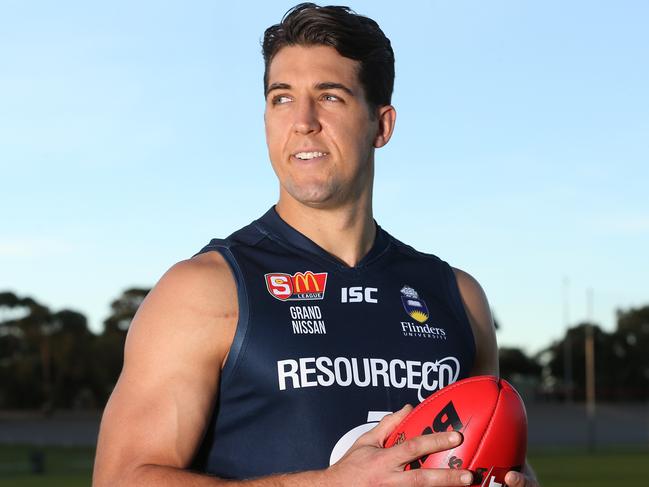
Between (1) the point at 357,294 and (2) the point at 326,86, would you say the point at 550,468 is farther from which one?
(2) the point at 326,86

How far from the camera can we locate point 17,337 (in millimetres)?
59594

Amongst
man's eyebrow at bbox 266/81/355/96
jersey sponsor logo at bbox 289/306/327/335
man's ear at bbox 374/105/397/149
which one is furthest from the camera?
man's ear at bbox 374/105/397/149

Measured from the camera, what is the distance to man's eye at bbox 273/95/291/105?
3500mm

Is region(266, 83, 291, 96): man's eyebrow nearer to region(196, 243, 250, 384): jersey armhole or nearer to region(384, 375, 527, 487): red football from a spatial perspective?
region(196, 243, 250, 384): jersey armhole

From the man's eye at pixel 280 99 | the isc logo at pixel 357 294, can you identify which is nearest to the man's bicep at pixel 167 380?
the isc logo at pixel 357 294

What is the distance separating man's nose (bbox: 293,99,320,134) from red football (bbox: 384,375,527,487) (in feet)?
3.17

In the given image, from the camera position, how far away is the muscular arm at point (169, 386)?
2998 mm

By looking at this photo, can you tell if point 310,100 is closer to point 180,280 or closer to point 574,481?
point 180,280

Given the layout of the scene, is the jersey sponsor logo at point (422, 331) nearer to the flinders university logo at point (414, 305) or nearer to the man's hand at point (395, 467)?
the flinders university logo at point (414, 305)

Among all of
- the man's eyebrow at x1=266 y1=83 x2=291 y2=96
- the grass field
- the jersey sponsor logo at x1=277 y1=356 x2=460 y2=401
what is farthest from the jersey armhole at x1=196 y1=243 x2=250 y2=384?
the grass field

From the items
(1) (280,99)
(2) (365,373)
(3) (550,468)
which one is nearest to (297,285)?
(2) (365,373)

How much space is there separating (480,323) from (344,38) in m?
1.13

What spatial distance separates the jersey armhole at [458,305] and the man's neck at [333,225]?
380 mm

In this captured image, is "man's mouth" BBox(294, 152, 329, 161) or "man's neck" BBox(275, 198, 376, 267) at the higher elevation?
"man's mouth" BBox(294, 152, 329, 161)
